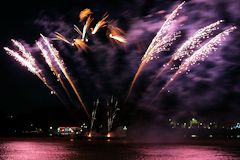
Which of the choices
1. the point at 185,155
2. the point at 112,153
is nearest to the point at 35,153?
the point at 112,153

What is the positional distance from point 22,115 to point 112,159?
103m

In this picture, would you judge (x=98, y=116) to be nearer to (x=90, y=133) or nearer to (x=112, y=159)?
(x=90, y=133)

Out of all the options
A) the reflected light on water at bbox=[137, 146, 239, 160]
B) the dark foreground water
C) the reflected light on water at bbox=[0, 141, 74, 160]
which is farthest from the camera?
the reflected light on water at bbox=[137, 146, 239, 160]

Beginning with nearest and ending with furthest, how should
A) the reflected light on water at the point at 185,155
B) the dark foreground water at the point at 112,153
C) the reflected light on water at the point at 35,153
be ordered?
the reflected light on water at the point at 35,153 < the dark foreground water at the point at 112,153 < the reflected light on water at the point at 185,155

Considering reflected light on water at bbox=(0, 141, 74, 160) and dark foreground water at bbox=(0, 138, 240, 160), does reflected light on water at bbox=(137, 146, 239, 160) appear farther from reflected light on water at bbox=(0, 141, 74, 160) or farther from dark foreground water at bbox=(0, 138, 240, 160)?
reflected light on water at bbox=(0, 141, 74, 160)

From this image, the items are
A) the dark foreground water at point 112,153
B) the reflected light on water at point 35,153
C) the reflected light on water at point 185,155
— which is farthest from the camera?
the reflected light on water at point 185,155

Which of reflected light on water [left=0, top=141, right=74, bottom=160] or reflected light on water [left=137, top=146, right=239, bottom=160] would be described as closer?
reflected light on water [left=0, top=141, right=74, bottom=160]

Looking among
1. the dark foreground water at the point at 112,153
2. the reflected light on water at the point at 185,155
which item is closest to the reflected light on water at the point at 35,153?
the dark foreground water at the point at 112,153

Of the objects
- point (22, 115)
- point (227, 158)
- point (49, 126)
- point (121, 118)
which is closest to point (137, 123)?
point (121, 118)

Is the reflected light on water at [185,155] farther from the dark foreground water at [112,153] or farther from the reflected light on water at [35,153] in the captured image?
the reflected light on water at [35,153]

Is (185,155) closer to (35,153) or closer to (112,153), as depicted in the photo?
(112,153)

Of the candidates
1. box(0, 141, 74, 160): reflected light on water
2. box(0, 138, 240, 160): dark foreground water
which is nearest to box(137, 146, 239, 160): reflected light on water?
box(0, 138, 240, 160): dark foreground water

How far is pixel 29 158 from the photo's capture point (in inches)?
875

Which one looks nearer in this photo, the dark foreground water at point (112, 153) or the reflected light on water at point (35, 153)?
the reflected light on water at point (35, 153)
